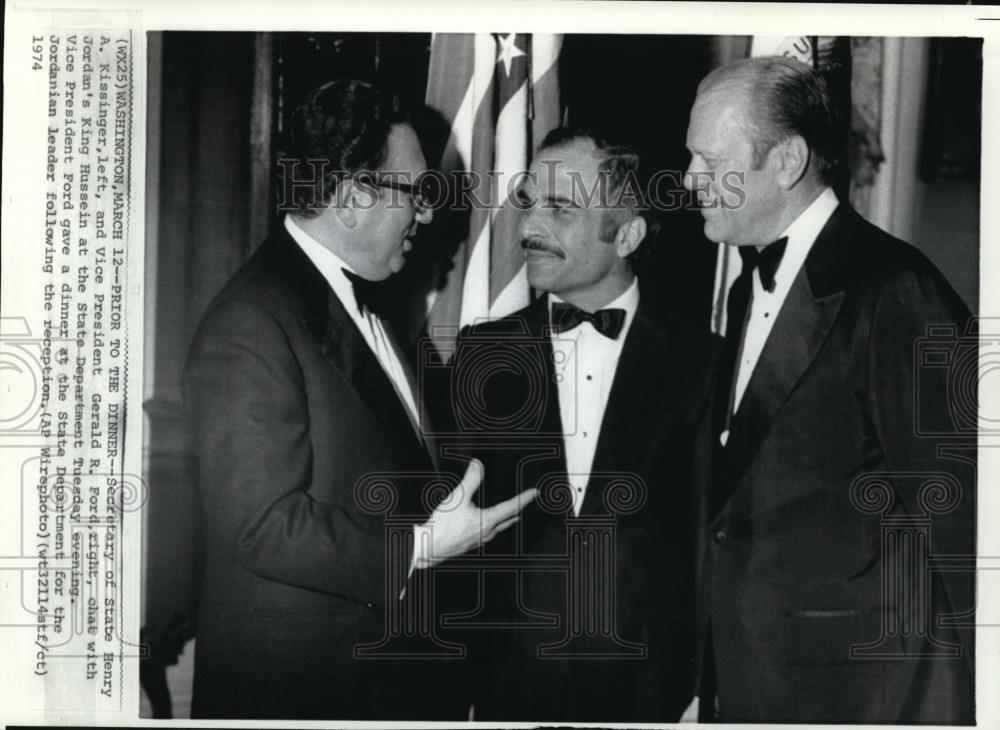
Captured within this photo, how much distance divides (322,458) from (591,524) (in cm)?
79

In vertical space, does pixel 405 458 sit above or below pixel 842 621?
above

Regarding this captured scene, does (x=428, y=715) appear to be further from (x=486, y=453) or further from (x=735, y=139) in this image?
(x=735, y=139)

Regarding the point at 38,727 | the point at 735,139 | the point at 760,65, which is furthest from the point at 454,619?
the point at 760,65

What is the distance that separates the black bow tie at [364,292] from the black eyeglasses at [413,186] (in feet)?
0.87

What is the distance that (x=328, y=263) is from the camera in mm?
3273

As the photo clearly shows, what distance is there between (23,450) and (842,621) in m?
2.44

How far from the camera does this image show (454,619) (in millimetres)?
3277

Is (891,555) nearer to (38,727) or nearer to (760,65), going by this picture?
(760,65)

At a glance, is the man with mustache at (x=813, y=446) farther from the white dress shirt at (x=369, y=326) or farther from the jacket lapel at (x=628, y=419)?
the white dress shirt at (x=369, y=326)

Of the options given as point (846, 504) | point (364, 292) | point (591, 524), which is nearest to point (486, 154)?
point (364, 292)

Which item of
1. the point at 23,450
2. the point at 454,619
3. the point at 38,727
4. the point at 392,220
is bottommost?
the point at 38,727

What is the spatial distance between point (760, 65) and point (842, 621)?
5.33 ft

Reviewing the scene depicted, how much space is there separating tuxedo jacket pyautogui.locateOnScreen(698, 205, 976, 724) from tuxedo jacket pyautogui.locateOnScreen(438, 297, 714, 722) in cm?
10

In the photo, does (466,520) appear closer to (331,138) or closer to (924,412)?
(331,138)
